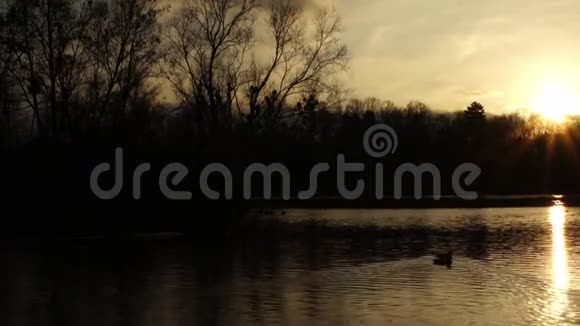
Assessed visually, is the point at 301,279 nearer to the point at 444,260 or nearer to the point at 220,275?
the point at 220,275

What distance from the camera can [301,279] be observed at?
18.5 metres

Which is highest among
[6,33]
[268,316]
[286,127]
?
[6,33]

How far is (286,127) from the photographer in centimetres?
5741

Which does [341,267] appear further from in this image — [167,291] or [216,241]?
[216,241]

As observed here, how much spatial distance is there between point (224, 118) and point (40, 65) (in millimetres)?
12140

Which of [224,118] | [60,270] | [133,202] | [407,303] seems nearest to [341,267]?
[407,303]

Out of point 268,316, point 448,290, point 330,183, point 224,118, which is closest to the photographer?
point 268,316

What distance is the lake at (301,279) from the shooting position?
14.0 meters

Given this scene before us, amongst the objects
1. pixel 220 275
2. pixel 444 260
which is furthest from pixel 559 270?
pixel 220 275

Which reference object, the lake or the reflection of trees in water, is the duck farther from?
the reflection of trees in water

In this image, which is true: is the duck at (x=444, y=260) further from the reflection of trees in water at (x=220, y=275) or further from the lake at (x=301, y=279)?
the reflection of trees in water at (x=220, y=275)

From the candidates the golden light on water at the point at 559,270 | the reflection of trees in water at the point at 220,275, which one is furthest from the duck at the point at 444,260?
the golden light on water at the point at 559,270

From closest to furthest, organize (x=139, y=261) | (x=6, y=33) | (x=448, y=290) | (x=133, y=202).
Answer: (x=448, y=290)
(x=139, y=261)
(x=133, y=202)
(x=6, y=33)

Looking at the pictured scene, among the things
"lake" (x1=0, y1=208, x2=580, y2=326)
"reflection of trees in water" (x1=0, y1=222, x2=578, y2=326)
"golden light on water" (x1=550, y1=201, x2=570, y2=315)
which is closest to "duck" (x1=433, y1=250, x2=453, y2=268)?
"lake" (x1=0, y1=208, x2=580, y2=326)
